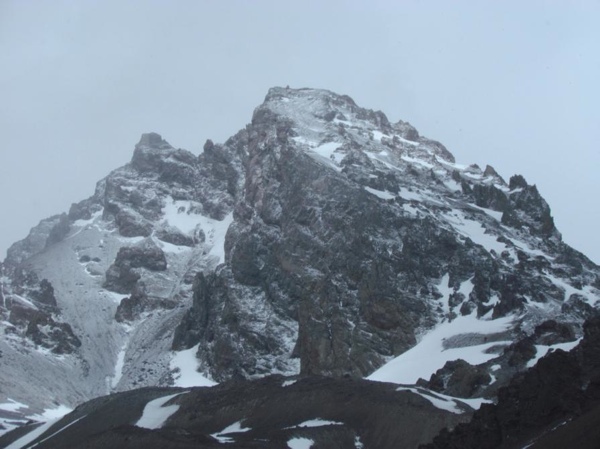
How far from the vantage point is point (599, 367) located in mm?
60844

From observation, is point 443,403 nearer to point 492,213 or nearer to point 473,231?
point 473,231

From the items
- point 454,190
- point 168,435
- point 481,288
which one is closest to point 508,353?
→ point 481,288

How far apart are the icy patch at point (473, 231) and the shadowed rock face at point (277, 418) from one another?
190 ft

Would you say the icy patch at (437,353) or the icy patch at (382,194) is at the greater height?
the icy patch at (382,194)

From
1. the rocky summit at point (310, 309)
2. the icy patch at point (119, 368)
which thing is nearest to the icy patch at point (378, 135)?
the rocky summit at point (310, 309)

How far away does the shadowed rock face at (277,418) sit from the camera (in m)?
64.8

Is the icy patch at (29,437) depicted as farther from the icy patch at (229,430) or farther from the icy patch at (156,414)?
the icy patch at (229,430)

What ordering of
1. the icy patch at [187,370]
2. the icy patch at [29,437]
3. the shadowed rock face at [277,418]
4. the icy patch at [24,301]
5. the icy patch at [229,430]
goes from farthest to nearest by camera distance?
the icy patch at [24,301]
the icy patch at [187,370]
the icy patch at [29,437]
the icy patch at [229,430]
the shadowed rock face at [277,418]

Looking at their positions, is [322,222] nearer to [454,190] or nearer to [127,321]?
[454,190]

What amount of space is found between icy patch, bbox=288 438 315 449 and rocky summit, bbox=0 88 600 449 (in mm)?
230

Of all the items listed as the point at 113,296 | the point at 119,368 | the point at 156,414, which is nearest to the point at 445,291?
the point at 156,414

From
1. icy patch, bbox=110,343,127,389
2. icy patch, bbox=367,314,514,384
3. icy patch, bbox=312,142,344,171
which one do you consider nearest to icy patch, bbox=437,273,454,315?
icy patch, bbox=367,314,514,384

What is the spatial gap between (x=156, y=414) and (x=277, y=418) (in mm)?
15160

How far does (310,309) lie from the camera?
121 metres
